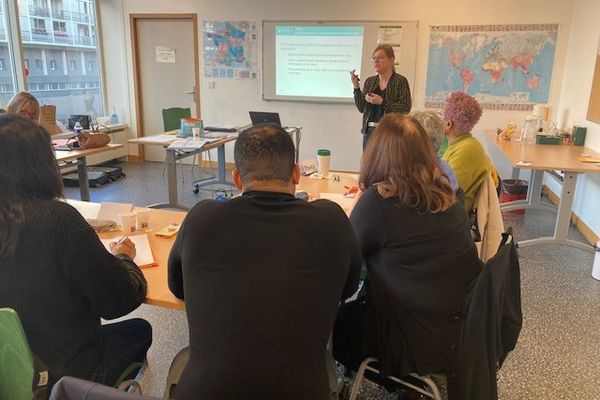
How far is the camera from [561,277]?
10.5ft

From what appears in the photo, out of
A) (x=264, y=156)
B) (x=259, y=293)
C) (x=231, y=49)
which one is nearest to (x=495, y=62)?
(x=231, y=49)

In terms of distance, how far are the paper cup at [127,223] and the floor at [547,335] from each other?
71 centimetres

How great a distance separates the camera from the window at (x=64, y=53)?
17.9 feet

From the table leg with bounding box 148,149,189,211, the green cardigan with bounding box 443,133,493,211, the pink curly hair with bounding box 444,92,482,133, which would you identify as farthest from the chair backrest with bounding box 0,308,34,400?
the table leg with bounding box 148,149,189,211

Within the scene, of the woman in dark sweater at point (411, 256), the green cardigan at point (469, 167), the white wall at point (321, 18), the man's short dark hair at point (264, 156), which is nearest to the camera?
the man's short dark hair at point (264, 156)

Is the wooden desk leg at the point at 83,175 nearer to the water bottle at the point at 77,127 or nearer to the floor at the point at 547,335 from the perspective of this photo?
the water bottle at the point at 77,127

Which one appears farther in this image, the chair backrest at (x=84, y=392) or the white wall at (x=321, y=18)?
the white wall at (x=321, y=18)

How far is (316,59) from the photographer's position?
5816mm

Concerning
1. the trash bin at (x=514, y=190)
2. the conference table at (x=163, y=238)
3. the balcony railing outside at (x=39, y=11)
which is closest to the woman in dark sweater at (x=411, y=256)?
the conference table at (x=163, y=238)

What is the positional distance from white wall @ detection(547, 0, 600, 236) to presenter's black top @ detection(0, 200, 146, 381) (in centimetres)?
380

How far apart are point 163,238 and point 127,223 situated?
0.58ft

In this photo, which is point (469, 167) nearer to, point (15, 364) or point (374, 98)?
point (374, 98)

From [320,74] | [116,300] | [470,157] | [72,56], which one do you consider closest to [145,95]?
[72,56]

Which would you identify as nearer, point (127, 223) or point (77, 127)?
point (127, 223)
